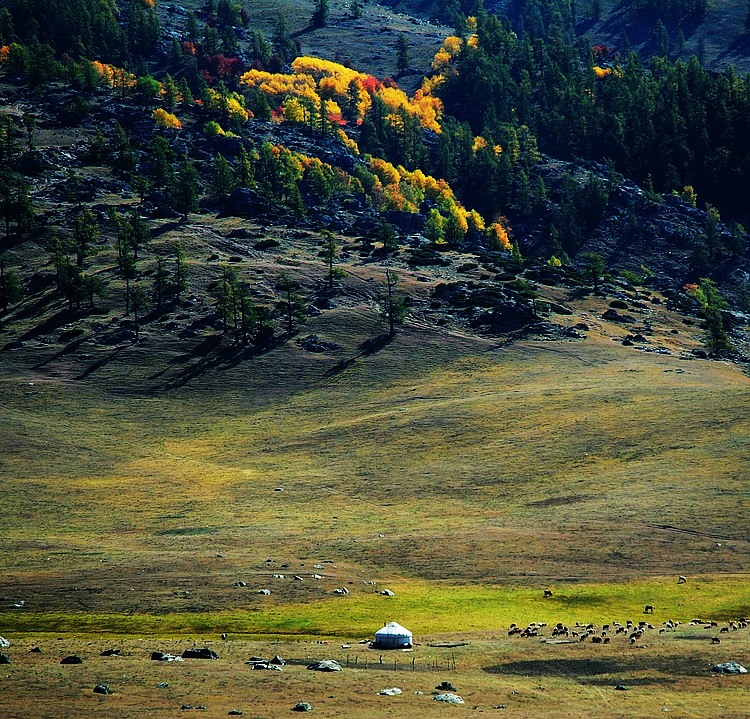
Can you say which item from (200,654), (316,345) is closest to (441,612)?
(200,654)

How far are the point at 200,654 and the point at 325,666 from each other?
7.26 m

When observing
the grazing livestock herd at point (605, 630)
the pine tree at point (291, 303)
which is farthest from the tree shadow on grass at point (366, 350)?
the grazing livestock herd at point (605, 630)

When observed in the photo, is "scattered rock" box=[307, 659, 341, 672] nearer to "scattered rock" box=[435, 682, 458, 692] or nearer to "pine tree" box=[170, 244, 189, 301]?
"scattered rock" box=[435, 682, 458, 692]

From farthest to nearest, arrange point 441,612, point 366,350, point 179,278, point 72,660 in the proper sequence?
point 179,278 → point 366,350 → point 441,612 → point 72,660

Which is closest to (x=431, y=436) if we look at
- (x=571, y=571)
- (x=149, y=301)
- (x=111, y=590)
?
(x=571, y=571)

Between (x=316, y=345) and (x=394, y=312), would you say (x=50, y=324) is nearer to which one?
(x=316, y=345)

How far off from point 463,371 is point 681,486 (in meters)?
65.9

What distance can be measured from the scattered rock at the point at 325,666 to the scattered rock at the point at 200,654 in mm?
5493

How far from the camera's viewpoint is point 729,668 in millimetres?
51000

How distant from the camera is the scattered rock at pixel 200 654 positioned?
53.3 m

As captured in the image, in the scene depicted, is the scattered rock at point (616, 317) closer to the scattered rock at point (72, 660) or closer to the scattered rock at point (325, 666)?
the scattered rock at point (325, 666)

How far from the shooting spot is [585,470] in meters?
113

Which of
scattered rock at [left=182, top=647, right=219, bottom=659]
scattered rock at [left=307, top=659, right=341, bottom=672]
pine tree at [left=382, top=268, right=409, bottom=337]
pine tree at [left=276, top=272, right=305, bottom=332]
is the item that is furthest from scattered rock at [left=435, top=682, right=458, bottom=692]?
pine tree at [left=276, top=272, right=305, bottom=332]

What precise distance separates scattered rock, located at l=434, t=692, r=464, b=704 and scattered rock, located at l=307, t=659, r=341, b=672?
676 cm
